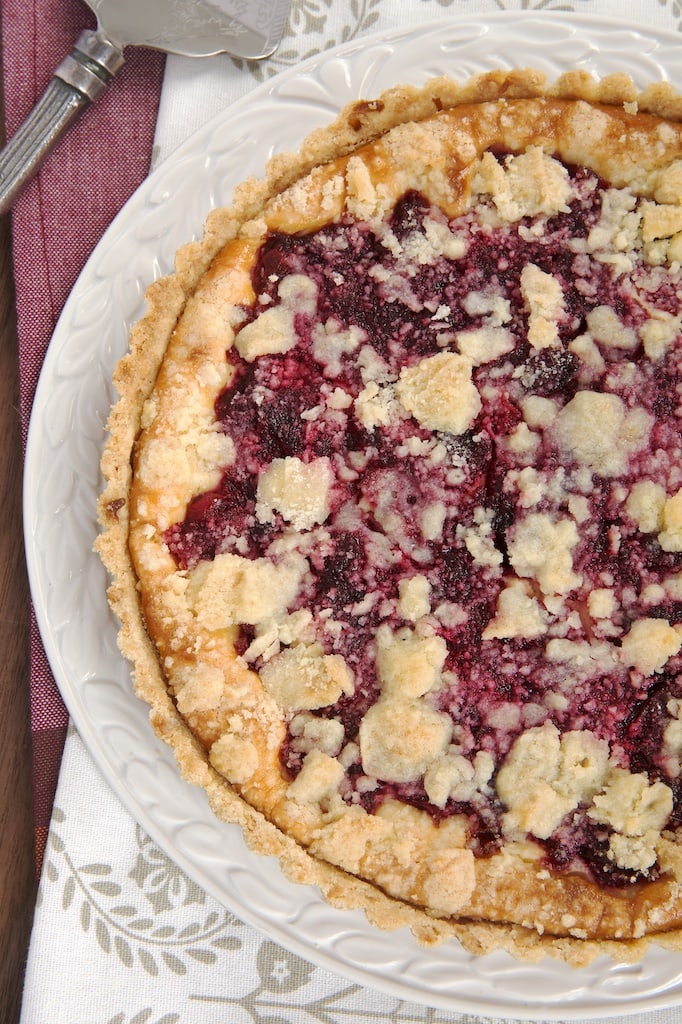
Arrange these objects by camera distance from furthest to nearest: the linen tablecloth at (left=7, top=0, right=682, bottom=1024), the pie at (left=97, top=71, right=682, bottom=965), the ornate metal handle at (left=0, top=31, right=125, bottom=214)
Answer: the ornate metal handle at (left=0, top=31, right=125, bottom=214), the linen tablecloth at (left=7, top=0, right=682, bottom=1024), the pie at (left=97, top=71, right=682, bottom=965)

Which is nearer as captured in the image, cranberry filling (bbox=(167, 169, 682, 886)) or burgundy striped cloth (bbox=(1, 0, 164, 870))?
cranberry filling (bbox=(167, 169, 682, 886))

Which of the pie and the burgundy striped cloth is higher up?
the burgundy striped cloth

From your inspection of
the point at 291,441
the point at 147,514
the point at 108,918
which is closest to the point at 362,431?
the point at 291,441

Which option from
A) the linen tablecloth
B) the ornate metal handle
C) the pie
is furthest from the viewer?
the ornate metal handle

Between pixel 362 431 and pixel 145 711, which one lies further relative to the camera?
pixel 145 711

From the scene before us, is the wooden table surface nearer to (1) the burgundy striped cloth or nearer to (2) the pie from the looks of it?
(1) the burgundy striped cloth

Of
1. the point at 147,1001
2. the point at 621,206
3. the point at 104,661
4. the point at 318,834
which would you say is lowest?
→ the point at 147,1001

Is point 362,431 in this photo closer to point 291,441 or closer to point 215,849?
point 291,441

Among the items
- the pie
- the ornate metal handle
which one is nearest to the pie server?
the ornate metal handle
